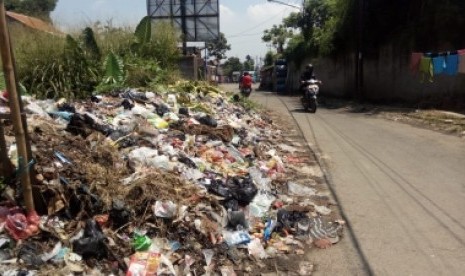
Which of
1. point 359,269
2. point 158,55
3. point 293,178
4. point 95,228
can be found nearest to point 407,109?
point 158,55

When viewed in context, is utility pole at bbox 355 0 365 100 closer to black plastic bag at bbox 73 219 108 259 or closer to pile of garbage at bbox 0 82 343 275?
pile of garbage at bbox 0 82 343 275

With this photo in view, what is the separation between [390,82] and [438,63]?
180 inches

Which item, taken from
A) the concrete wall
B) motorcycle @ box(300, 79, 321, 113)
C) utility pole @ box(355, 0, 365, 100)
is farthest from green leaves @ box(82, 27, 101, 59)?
utility pole @ box(355, 0, 365, 100)

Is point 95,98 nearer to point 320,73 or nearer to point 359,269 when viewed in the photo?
point 359,269

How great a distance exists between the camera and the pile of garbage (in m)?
3.64

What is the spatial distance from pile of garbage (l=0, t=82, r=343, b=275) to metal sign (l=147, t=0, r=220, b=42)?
12.0m

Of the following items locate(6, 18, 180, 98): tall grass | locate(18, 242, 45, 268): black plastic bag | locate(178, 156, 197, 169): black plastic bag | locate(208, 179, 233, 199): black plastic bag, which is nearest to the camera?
locate(18, 242, 45, 268): black plastic bag

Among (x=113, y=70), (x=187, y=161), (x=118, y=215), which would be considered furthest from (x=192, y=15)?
(x=118, y=215)

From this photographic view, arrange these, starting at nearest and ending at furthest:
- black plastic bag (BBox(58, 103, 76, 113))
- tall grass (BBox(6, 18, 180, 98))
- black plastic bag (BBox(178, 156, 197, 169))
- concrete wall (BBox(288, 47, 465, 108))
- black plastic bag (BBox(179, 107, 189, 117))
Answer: black plastic bag (BBox(178, 156, 197, 169)) → black plastic bag (BBox(58, 103, 76, 113)) → black plastic bag (BBox(179, 107, 189, 117)) → tall grass (BBox(6, 18, 180, 98)) → concrete wall (BBox(288, 47, 465, 108))

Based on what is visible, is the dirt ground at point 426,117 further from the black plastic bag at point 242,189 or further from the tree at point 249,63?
the tree at point 249,63

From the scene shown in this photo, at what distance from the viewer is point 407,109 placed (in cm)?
1512

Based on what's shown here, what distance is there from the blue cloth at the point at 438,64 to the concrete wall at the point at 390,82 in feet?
1.73

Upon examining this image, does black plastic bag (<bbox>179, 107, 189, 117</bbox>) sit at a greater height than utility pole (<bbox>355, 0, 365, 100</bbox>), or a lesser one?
lesser

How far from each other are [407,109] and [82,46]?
409 inches
